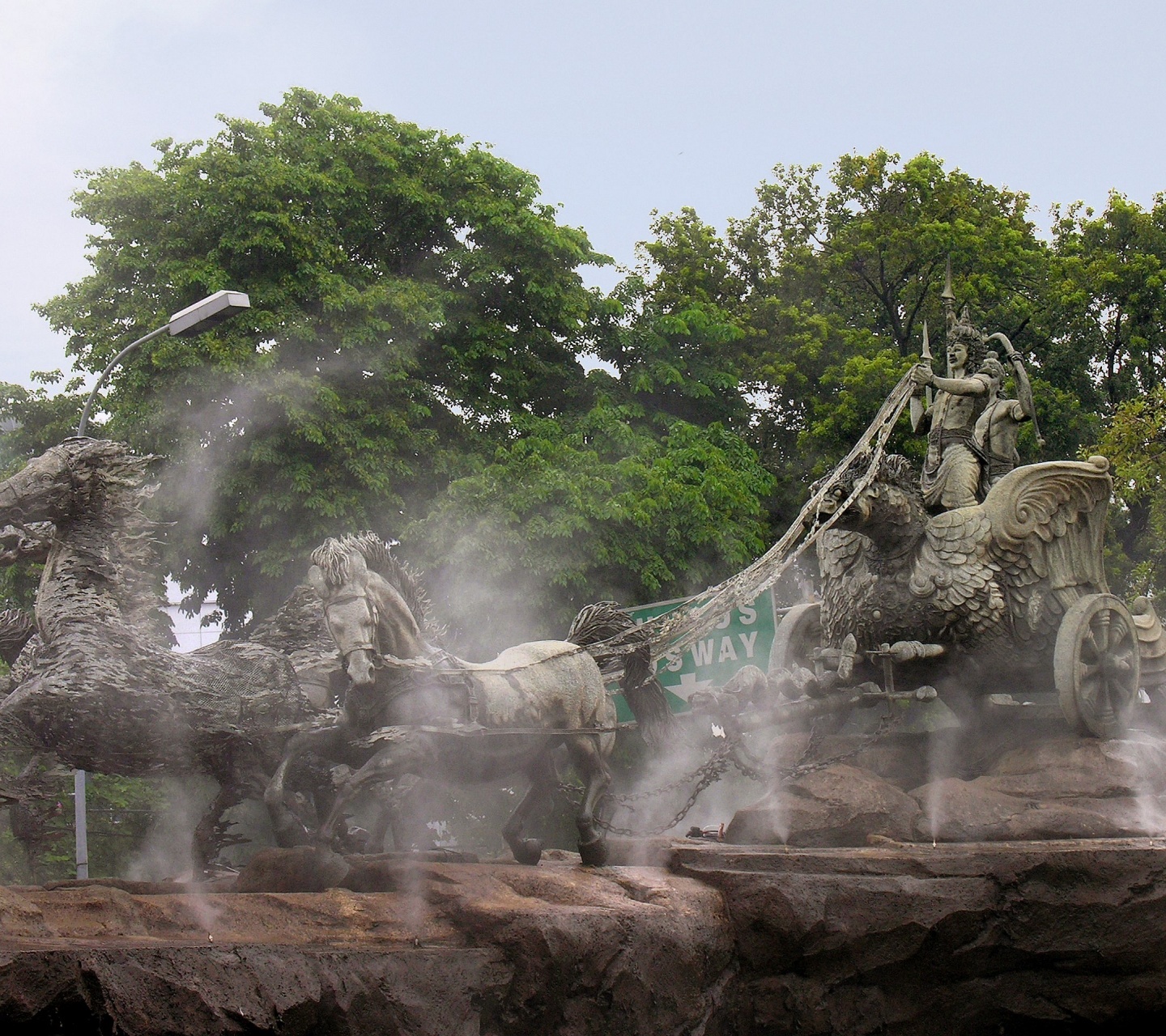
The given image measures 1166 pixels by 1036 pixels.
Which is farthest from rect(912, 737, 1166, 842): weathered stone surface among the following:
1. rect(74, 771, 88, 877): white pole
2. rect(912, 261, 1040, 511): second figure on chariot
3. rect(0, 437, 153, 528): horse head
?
rect(74, 771, 88, 877): white pole

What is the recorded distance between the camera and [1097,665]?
7.96m

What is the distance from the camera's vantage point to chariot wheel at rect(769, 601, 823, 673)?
30.0 ft

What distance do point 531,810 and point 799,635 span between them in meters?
2.87

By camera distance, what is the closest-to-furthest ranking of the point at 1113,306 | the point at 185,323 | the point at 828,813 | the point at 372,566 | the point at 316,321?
the point at 372,566 < the point at 828,813 < the point at 185,323 < the point at 316,321 < the point at 1113,306

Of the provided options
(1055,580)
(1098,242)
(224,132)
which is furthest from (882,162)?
(1055,580)

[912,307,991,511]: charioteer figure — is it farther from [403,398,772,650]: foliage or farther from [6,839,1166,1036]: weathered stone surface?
[403,398,772,650]: foliage

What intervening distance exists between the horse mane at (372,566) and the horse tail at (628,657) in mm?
999

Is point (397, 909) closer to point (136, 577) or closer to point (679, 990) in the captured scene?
point (679, 990)

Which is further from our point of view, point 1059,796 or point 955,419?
point 955,419

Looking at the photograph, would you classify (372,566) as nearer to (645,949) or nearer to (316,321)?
(645,949)

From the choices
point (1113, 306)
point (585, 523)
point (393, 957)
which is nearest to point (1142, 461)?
point (1113, 306)

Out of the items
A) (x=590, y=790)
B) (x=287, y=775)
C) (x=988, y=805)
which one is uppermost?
(x=287, y=775)

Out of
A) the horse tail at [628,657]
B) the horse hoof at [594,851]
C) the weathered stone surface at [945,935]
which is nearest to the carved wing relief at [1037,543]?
the weathered stone surface at [945,935]

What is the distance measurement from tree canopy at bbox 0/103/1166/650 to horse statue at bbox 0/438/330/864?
3.47 meters
